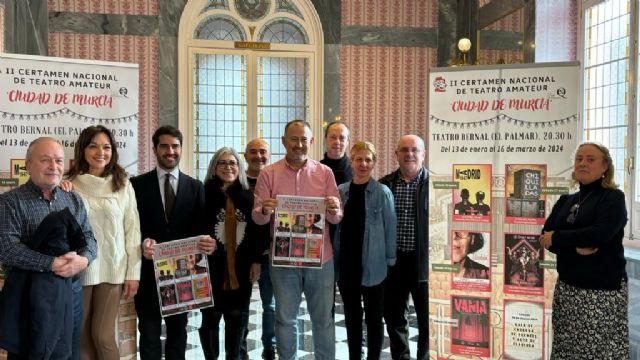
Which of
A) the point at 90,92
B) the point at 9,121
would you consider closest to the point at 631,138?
the point at 90,92

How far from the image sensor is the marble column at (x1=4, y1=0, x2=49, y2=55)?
23.2 feet

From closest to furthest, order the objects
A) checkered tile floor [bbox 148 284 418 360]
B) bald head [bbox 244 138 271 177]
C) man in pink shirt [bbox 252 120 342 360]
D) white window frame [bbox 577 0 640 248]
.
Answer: man in pink shirt [bbox 252 120 342 360] < bald head [bbox 244 138 271 177] < checkered tile floor [bbox 148 284 418 360] < white window frame [bbox 577 0 640 248]

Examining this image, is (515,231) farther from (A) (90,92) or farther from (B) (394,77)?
(B) (394,77)

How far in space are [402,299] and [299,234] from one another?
3.38 feet

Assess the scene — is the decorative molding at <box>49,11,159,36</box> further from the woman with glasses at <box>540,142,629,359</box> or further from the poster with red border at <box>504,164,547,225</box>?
the woman with glasses at <box>540,142,629,359</box>

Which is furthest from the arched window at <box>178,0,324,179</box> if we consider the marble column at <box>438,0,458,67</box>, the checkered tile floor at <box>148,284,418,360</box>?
the checkered tile floor at <box>148,284,418,360</box>

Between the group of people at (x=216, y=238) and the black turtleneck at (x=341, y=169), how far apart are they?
11mm

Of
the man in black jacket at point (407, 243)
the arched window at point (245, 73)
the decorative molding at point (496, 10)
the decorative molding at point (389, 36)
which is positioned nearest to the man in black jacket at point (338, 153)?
the man in black jacket at point (407, 243)

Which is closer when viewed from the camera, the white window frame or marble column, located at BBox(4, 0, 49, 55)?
the white window frame

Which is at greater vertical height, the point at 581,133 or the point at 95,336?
the point at 581,133

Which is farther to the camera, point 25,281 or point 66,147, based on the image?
point 66,147

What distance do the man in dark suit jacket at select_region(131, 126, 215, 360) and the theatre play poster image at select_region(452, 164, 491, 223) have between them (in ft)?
5.39

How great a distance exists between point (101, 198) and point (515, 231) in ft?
8.36

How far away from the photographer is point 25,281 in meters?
2.89
